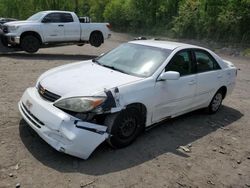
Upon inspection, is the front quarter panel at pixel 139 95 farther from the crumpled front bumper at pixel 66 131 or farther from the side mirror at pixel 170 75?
the crumpled front bumper at pixel 66 131

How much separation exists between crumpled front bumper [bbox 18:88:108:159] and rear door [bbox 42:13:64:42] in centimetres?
950

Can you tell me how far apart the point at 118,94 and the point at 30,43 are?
9.55 m

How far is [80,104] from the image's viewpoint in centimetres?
421

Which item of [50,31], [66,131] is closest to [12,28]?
[50,31]

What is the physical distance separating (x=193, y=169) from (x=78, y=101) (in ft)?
6.14

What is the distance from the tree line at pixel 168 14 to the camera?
72.8 ft

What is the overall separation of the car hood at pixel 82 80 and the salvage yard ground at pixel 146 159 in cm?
86

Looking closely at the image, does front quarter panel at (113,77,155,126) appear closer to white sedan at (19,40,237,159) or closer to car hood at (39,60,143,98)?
white sedan at (19,40,237,159)

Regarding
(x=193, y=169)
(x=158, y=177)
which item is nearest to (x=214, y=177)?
(x=193, y=169)

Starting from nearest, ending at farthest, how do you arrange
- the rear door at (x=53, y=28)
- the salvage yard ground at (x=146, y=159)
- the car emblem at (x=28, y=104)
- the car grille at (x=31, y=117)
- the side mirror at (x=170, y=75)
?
the salvage yard ground at (x=146, y=159), the car grille at (x=31, y=117), the car emblem at (x=28, y=104), the side mirror at (x=170, y=75), the rear door at (x=53, y=28)

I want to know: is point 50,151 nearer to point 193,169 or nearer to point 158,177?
point 158,177

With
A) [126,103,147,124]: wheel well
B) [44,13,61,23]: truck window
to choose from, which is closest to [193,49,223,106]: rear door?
[126,103,147,124]: wheel well

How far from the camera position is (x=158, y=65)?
5215mm

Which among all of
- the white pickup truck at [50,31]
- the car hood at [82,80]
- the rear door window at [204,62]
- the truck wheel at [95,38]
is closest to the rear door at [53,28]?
the white pickup truck at [50,31]
